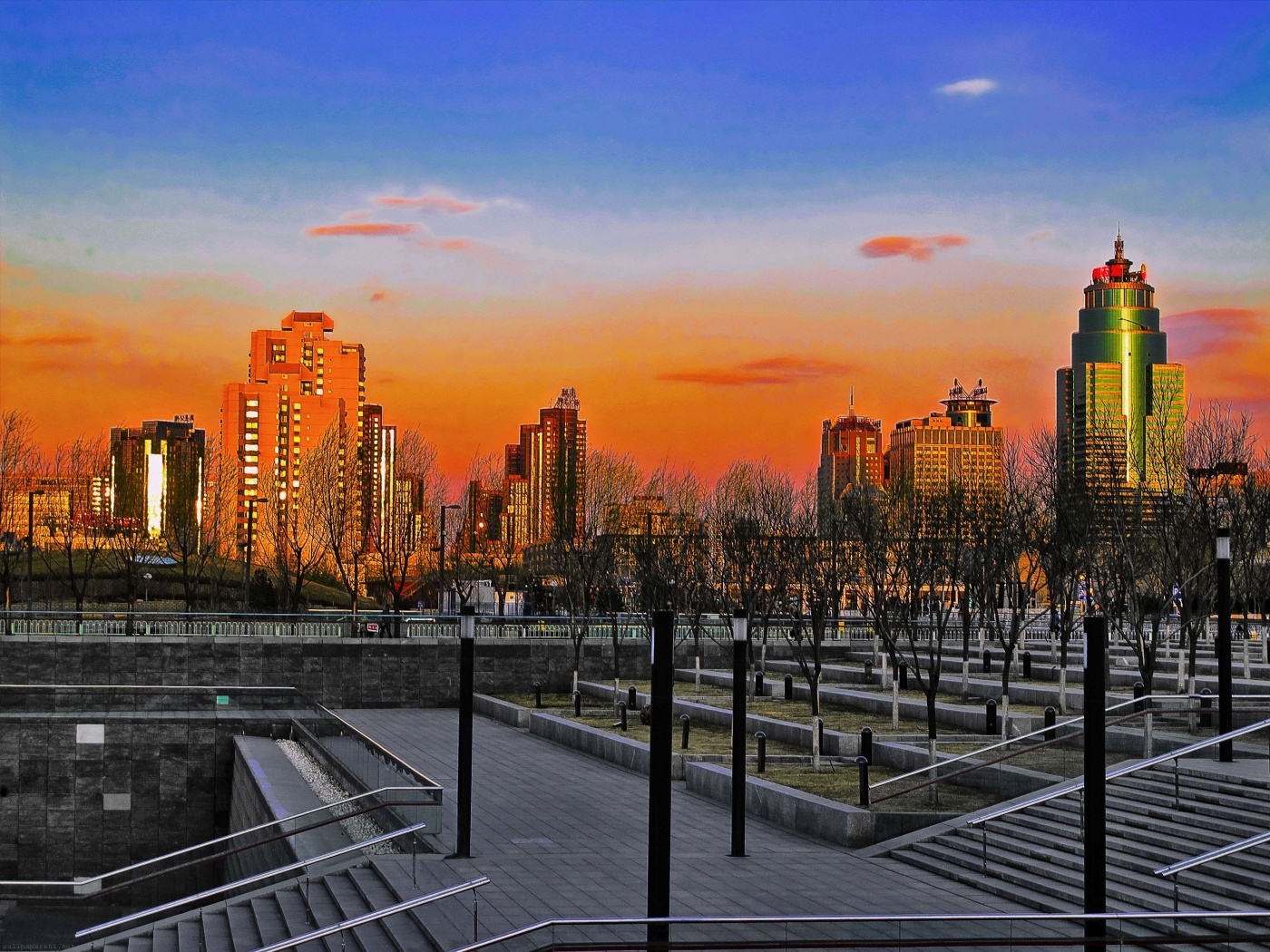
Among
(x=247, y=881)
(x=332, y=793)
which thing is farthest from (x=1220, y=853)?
(x=332, y=793)

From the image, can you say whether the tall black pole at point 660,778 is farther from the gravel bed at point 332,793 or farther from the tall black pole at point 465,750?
the gravel bed at point 332,793

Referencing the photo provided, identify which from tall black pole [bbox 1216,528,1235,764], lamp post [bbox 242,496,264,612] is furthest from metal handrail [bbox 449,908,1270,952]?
lamp post [bbox 242,496,264,612]

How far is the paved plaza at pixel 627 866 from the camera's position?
600 inches

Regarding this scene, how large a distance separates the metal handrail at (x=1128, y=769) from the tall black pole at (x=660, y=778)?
5.32 m

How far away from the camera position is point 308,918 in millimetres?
16016

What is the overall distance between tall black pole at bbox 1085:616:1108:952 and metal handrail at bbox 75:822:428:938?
872cm

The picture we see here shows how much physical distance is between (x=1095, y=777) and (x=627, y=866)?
301 inches

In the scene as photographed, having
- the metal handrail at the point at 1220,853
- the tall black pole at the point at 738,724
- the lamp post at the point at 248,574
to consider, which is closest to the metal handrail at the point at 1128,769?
the metal handrail at the point at 1220,853

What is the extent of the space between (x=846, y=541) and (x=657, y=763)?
127 ft

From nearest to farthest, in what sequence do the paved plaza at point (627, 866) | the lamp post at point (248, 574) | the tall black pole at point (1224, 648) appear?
the paved plaza at point (627, 866) < the tall black pole at point (1224, 648) < the lamp post at point (248, 574)

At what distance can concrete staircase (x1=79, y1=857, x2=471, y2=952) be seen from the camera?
14078 millimetres

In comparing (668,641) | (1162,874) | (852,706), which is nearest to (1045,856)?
(1162,874)

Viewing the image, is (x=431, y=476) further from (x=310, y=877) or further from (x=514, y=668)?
(x=310, y=877)

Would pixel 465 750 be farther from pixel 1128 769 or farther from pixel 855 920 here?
pixel 855 920
